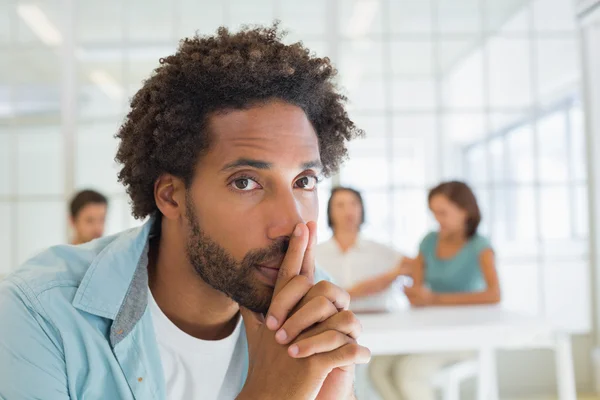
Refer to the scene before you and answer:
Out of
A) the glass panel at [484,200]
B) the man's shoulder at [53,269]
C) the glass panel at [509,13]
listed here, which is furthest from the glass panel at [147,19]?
the man's shoulder at [53,269]

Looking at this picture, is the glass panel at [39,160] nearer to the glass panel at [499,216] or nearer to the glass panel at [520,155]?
the glass panel at [499,216]

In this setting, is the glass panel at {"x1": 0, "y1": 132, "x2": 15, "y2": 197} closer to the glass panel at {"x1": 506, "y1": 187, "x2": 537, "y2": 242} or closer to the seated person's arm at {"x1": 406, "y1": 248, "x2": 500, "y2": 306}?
the seated person's arm at {"x1": 406, "y1": 248, "x2": 500, "y2": 306}

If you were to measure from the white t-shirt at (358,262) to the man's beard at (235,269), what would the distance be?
2282 millimetres

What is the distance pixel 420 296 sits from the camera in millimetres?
3406

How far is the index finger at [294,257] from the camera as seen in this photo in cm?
113

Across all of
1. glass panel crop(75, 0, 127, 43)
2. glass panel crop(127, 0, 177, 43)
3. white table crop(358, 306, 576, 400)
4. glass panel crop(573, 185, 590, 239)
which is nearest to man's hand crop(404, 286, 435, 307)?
white table crop(358, 306, 576, 400)

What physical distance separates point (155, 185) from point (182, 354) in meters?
0.38

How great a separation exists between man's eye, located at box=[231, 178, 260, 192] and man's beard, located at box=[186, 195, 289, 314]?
0.39 ft

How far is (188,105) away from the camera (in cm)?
133

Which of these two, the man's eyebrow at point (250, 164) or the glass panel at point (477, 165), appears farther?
the glass panel at point (477, 165)

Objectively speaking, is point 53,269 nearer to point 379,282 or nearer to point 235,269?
point 235,269

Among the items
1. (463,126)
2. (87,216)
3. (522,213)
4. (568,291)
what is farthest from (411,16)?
(87,216)

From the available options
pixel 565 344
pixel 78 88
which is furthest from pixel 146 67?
pixel 565 344

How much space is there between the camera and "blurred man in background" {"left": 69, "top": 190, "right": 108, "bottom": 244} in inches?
142
